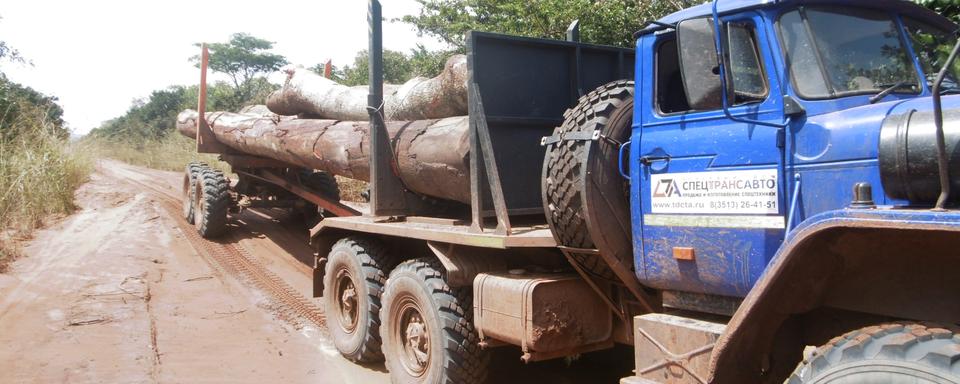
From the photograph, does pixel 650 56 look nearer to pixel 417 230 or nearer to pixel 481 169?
pixel 481 169

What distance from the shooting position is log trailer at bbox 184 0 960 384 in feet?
8.72

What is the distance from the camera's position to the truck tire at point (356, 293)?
19.5 ft

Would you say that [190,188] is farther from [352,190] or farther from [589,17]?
[589,17]

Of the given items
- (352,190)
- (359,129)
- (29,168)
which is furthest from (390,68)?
(359,129)

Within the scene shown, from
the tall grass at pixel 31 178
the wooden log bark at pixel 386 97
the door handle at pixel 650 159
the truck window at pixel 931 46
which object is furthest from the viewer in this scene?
the tall grass at pixel 31 178

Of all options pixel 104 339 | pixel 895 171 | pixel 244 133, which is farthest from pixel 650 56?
pixel 244 133

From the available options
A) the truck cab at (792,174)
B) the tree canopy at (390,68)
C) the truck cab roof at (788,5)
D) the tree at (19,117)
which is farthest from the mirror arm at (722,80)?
the tree canopy at (390,68)

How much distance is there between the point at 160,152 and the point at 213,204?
17181 millimetres

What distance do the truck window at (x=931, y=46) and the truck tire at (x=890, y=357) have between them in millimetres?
1448

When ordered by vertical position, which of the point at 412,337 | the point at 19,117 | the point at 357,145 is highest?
the point at 19,117

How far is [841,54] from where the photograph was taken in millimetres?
3262

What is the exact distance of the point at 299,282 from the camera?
8953 mm

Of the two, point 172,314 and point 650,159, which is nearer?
point 650,159

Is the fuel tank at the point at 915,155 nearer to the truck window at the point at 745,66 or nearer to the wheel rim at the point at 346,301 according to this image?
the truck window at the point at 745,66
